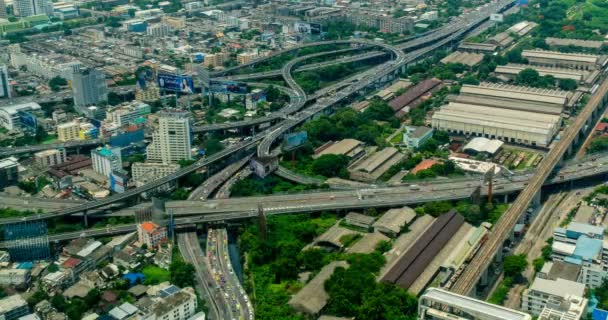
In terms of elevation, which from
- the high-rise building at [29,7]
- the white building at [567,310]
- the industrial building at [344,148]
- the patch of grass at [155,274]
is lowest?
the patch of grass at [155,274]

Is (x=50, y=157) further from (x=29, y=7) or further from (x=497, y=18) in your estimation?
(x=497, y=18)

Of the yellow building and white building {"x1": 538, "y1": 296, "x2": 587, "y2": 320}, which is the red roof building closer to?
white building {"x1": 538, "y1": 296, "x2": 587, "y2": 320}

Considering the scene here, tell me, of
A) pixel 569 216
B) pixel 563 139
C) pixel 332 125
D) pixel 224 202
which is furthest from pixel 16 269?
pixel 563 139

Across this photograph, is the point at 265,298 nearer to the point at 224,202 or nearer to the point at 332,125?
the point at 224,202

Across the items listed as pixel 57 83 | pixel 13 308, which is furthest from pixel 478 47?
pixel 13 308

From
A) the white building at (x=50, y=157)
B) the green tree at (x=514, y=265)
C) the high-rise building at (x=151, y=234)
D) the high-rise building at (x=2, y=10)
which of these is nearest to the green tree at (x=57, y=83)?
the white building at (x=50, y=157)

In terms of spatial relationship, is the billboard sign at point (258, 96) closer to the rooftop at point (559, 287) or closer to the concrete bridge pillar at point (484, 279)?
the concrete bridge pillar at point (484, 279)
